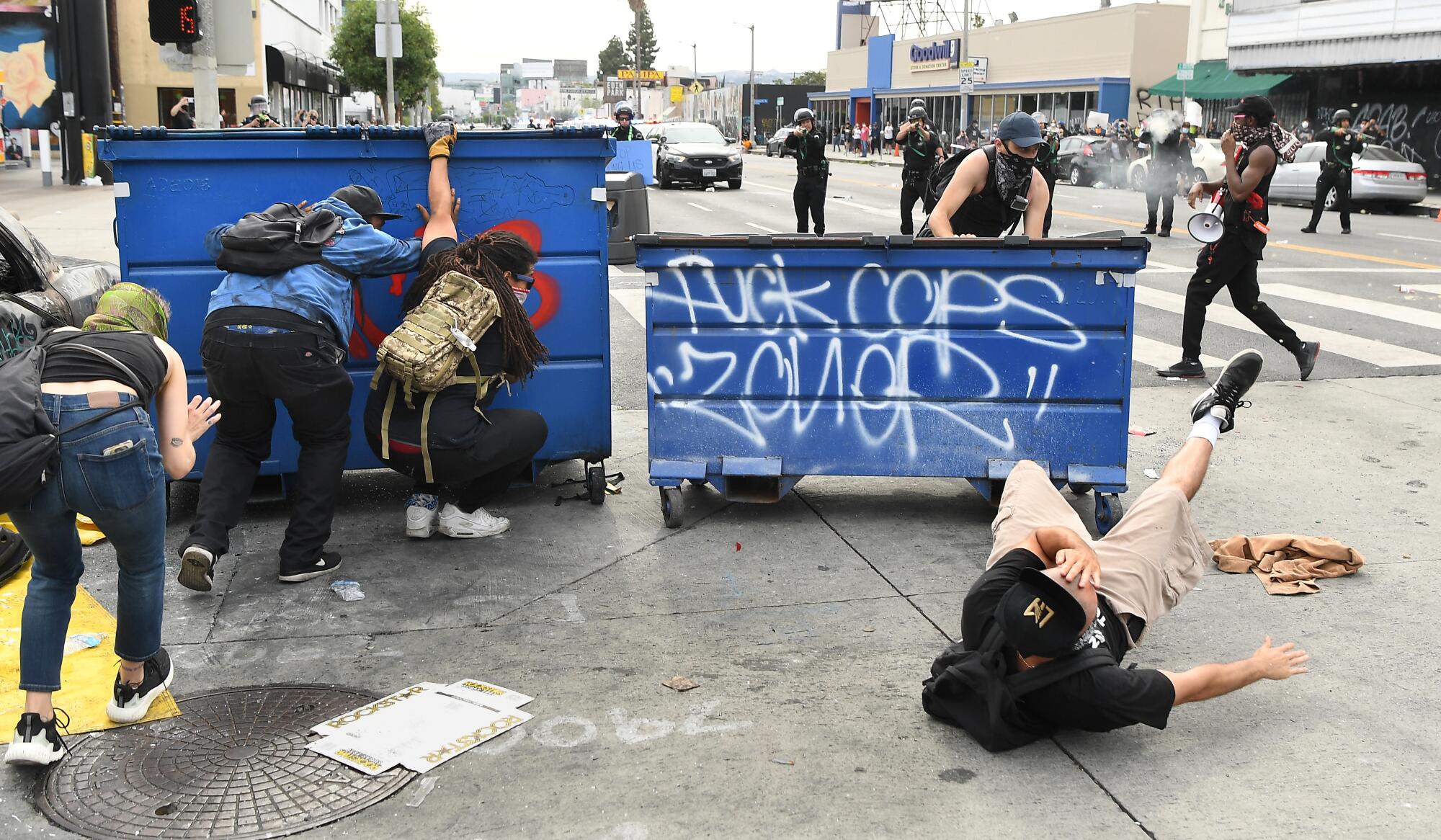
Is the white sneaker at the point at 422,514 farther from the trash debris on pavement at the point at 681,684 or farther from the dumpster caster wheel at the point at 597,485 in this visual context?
the trash debris on pavement at the point at 681,684

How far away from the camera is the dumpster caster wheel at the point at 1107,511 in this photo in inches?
229

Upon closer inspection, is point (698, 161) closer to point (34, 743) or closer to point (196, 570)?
point (196, 570)

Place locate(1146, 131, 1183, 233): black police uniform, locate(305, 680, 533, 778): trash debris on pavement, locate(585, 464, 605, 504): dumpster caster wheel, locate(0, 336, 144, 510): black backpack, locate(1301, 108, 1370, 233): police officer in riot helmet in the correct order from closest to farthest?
locate(0, 336, 144, 510): black backpack < locate(305, 680, 533, 778): trash debris on pavement < locate(585, 464, 605, 504): dumpster caster wheel < locate(1146, 131, 1183, 233): black police uniform < locate(1301, 108, 1370, 233): police officer in riot helmet

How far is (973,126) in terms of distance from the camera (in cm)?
5656

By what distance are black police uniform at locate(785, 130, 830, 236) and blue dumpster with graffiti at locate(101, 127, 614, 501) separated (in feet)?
31.9

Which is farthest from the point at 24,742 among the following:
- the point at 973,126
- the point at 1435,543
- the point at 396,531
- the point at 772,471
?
the point at 973,126

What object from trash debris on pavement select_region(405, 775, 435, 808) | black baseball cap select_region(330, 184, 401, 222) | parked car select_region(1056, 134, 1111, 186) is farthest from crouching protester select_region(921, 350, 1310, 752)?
parked car select_region(1056, 134, 1111, 186)

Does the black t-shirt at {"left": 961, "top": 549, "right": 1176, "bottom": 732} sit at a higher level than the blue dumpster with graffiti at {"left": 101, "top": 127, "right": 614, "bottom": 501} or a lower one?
lower

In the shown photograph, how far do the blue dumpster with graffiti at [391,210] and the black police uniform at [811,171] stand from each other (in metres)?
9.71

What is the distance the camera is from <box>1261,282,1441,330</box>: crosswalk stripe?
11.8 metres

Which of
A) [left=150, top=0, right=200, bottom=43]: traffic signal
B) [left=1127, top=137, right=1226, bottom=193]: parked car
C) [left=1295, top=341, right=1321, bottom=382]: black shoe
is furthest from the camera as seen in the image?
[left=1127, top=137, right=1226, bottom=193]: parked car

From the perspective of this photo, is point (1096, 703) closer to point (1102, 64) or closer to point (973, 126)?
point (1102, 64)

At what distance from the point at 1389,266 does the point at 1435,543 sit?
11646mm

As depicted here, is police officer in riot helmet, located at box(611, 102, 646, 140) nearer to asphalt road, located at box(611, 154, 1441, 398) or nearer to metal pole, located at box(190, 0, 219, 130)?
asphalt road, located at box(611, 154, 1441, 398)
